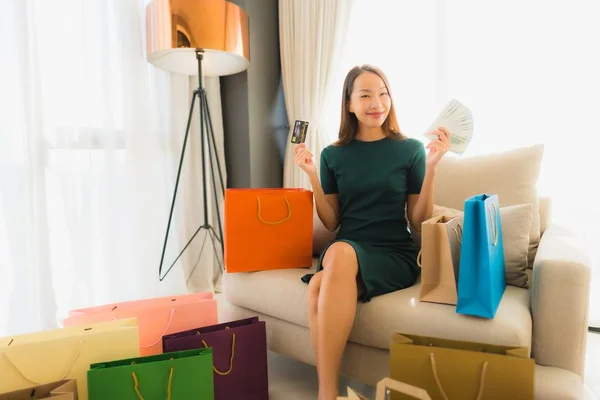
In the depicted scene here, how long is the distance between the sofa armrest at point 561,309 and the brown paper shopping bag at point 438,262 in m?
0.22

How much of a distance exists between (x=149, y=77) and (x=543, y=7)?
2033mm

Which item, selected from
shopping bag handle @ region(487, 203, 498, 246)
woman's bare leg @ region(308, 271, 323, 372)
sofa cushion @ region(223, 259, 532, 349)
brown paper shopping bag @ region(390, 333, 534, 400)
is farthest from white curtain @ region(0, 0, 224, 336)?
shopping bag handle @ region(487, 203, 498, 246)

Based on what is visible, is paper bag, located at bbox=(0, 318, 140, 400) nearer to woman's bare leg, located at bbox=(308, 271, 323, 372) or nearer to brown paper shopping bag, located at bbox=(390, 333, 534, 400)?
woman's bare leg, located at bbox=(308, 271, 323, 372)

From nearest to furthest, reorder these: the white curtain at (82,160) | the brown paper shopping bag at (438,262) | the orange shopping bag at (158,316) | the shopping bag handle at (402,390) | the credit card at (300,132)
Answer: the shopping bag handle at (402,390) < the brown paper shopping bag at (438,262) < the orange shopping bag at (158,316) < the credit card at (300,132) < the white curtain at (82,160)

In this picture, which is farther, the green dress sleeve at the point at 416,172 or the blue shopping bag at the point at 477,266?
the green dress sleeve at the point at 416,172

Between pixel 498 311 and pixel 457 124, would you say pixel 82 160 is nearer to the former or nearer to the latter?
pixel 457 124

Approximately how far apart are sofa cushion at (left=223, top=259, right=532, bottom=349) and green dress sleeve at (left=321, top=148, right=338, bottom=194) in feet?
1.11

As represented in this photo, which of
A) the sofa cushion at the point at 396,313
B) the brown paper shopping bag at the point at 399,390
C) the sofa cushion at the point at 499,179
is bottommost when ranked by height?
the brown paper shopping bag at the point at 399,390

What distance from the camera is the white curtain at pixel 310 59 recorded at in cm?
247

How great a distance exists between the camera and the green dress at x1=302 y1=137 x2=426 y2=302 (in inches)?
58.2

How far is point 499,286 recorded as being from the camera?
3.92 feet

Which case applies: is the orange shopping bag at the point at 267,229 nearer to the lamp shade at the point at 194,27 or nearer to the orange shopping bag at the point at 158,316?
the orange shopping bag at the point at 158,316

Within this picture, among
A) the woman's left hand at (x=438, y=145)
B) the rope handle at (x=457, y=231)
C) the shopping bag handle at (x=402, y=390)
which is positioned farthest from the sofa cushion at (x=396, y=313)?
the woman's left hand at (x=438, y=145)

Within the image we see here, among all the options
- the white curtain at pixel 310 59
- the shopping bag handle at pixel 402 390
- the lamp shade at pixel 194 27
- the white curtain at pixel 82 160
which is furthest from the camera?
the white curtain at pixel 310 59
